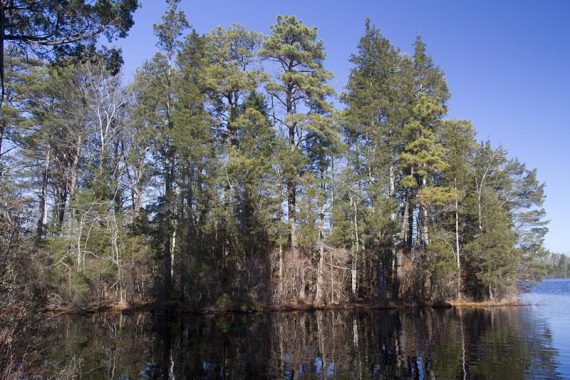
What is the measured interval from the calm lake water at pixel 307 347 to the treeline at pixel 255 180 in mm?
4113

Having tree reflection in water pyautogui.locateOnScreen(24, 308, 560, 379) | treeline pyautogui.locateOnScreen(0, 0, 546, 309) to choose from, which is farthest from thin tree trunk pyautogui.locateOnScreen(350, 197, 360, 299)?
tree reflection in water pyautogui.locateOnScreen(24, 308, 560, 379)

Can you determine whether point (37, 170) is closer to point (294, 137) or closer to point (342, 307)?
point (294, 137)

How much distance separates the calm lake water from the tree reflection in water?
0.03 m

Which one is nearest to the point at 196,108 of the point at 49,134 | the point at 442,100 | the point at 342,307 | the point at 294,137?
the point at 294,137

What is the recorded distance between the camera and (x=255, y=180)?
2514cm

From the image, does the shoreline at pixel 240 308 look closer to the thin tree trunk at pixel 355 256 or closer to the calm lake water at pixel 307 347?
the thin tree trunk at pixel 355 256

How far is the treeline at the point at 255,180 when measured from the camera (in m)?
25.0

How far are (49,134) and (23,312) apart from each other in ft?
89.3

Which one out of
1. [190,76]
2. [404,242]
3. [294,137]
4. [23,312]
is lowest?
[23,312]

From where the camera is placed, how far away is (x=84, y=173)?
31.4 metres

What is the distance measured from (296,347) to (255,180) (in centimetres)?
1267

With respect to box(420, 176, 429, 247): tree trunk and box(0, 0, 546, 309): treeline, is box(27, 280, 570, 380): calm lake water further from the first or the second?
box(420, 176, 429, 247): tree trunk

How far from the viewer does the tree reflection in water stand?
1056 cm

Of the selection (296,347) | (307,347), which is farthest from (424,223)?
Result: (296,347)
